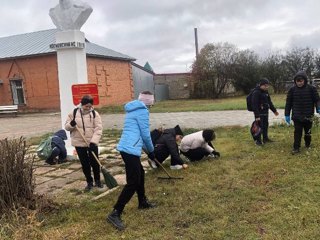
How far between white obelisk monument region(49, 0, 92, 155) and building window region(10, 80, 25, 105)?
68.2 ft

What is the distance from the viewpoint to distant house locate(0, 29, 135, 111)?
2697cm

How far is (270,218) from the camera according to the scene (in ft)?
15.1

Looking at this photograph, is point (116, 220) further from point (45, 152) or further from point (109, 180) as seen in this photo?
point (45, 152)

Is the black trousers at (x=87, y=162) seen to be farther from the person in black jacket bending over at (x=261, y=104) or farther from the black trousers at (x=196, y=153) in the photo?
the person in black jacket bending over at (x=261, y=104)

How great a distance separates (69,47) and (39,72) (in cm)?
1940

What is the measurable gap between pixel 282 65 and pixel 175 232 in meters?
35.3

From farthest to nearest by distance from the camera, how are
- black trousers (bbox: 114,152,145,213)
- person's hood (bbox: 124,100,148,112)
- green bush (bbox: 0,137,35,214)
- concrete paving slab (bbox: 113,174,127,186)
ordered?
concrete paving slab (bbox: 113,174,127,186) → green bush (bbox: 0,137,35,214) → person's hood (bbox: 124,100,148,112) → black trousers (bbox: 114,152,145,213)

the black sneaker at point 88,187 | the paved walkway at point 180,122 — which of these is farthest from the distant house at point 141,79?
the black sneaker at point 88,187

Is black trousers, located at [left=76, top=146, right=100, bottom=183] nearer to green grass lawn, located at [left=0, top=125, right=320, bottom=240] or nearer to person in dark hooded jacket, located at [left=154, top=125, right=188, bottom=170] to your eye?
green grass lawn, located at [left=0, top=125, right=320, bottom=240]

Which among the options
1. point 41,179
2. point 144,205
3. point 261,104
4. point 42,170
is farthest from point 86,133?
point 261,104

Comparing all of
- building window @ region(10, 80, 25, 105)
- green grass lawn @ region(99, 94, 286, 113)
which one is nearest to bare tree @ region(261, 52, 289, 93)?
green grass lawn @ region(99, 94, 286, 113)

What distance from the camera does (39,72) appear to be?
27219 mm

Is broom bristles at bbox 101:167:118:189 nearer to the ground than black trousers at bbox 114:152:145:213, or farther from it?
nearer to the ground

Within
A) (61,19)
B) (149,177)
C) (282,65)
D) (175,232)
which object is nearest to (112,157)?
(149,177)
